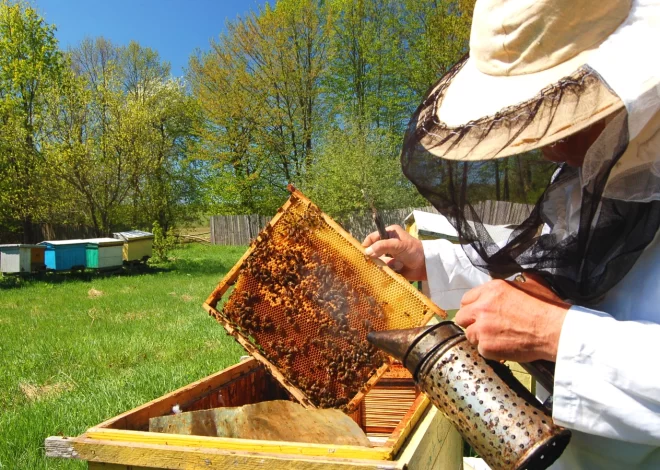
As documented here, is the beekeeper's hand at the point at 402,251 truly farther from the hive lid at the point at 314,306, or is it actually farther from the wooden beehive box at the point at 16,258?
the wooden beehive box at the point at 16,258

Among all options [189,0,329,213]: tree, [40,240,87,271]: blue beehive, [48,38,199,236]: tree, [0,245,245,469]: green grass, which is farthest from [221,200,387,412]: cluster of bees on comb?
[189,0,329,213]: tree

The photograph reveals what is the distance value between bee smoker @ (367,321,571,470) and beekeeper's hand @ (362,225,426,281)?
0.84 meters

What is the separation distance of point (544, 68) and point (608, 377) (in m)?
0.74

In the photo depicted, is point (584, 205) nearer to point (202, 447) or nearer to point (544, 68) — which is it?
point (544, 68)

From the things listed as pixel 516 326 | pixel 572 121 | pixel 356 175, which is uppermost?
pixel 356 175

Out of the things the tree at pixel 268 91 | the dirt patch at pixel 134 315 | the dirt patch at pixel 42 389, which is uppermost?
the tree at pixel 268 91

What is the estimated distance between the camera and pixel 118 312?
8391 mm

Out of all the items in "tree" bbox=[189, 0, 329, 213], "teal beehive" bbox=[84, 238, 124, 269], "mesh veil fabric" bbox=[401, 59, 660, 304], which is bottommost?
"teal beehive" bbox=[84, 238, 124, 269]

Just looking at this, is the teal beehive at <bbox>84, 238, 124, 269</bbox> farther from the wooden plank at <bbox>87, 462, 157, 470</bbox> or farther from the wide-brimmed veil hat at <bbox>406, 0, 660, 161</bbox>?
the wide-brimmed veil hat at <bbox>406, 0, 660, 161</bbox>

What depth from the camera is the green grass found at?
359cm

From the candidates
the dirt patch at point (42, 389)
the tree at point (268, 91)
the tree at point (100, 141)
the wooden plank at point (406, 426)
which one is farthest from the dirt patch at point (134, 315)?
the tree at point (268, 91)

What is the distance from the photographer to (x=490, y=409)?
122 cm

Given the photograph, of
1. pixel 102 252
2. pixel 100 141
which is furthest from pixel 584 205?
pixel 100 141

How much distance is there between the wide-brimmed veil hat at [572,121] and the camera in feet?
3.62
